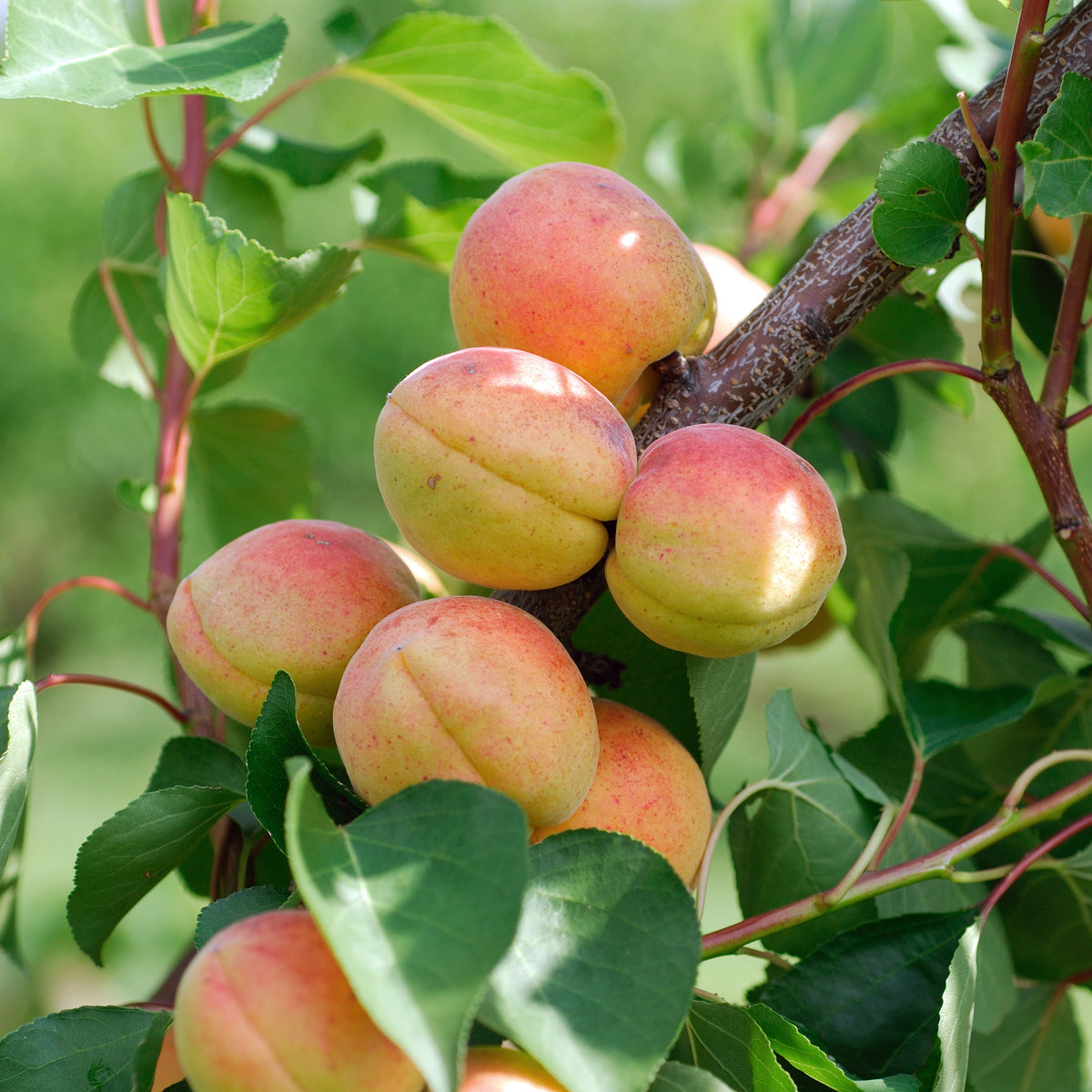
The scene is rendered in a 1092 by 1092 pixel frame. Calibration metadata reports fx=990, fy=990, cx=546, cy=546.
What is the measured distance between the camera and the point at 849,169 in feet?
3.22

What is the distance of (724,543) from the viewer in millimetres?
305

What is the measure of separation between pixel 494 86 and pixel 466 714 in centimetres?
44

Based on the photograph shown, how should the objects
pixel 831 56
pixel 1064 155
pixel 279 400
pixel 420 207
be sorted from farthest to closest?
1. pixel 279 400
2. pixel 831 56
3. pixel 420 207
4. pixel 1064 155

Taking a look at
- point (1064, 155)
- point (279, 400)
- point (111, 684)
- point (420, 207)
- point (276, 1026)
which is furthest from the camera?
point (279, 400)

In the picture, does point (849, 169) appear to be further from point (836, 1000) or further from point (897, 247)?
point (836, 1000)

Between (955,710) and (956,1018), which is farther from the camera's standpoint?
(955,710)

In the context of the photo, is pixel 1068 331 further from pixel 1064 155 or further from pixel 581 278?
pixel 581 278

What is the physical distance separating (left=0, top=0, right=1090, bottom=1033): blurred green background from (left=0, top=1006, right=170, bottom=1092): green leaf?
1446mm

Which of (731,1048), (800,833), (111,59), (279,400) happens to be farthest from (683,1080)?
(279,400)

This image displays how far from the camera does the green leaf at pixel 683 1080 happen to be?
28cm

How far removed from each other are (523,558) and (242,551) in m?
0.11

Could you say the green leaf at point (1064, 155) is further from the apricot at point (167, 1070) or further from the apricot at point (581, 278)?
the apricot at point (167, 1070)

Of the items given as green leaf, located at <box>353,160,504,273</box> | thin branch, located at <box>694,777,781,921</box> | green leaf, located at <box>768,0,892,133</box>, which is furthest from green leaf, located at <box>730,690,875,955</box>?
green leaf, located at <box>768,0,892,133</box>

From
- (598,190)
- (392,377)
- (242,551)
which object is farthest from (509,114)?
(392,377)
